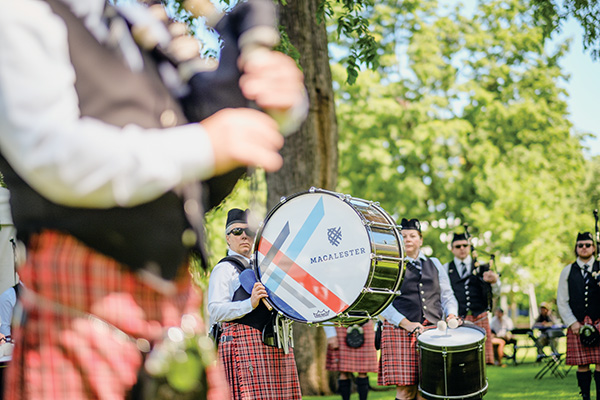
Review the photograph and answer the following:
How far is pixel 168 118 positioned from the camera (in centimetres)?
103

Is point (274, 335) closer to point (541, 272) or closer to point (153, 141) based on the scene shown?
point (153, 141)

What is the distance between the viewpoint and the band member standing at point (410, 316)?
6.79 meters

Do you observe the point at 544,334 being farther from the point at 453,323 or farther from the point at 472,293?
the point at 453,323

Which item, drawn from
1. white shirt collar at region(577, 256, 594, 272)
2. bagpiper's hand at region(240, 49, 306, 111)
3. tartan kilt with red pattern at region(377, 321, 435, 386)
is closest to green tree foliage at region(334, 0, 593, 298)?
white shirt collar at region(577, 256, 594, 272)

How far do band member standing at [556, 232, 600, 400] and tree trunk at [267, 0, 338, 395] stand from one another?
3.11 m

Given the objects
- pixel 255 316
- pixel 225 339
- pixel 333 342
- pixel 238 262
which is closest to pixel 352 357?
pixel 333 342

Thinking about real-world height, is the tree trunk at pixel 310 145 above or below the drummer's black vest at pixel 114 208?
above

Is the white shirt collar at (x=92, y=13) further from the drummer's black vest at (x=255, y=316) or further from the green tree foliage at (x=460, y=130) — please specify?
the green tree foliage at (x=460, y=130)

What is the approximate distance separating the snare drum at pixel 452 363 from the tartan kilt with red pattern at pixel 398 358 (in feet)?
1.38

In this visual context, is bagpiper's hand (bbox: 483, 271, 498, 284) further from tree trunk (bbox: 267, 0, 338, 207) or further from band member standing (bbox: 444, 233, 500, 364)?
tree trunk (bbox: 267, 0, 338, 207)

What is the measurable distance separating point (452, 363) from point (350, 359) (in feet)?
9.82

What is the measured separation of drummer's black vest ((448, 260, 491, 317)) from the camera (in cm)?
1065

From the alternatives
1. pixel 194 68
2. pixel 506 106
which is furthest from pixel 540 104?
pixel 194 68

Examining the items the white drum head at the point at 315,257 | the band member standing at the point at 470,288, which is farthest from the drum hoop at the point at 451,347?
the band member standing at the point at 470,288
